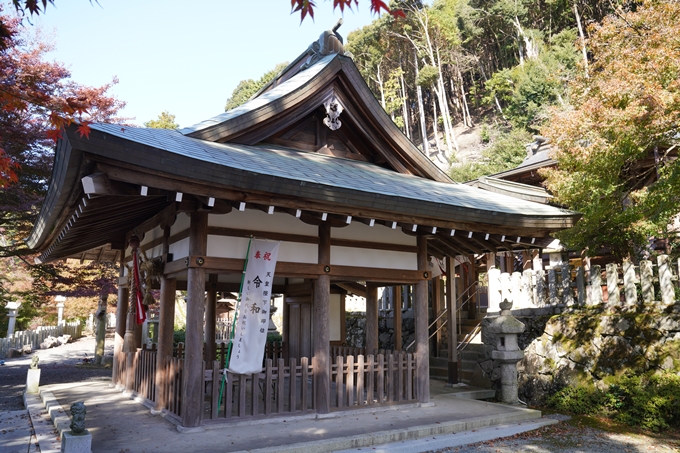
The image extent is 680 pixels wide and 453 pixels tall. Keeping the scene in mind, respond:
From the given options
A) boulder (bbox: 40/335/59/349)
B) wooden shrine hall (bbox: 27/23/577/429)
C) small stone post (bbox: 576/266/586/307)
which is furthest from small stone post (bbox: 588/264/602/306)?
boulder (bbox: 40/335/59/349)

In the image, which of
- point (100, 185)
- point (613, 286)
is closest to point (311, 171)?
point (100, 185)

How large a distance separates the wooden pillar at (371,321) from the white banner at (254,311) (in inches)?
120

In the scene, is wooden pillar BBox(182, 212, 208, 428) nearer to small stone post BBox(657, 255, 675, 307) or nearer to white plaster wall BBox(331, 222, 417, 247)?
white plaster wall BBox(331, 222, 417, 247)

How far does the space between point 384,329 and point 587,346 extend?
326 inches

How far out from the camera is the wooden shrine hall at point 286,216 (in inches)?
247

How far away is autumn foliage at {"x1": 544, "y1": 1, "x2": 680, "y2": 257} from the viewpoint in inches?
→ 331

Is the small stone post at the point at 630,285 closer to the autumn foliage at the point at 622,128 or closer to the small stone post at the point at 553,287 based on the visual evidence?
the autumn foliage at the point at 622,128

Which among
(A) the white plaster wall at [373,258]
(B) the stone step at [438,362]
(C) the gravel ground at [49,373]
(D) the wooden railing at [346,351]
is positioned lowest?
(C) the gravel ground at [49,373]

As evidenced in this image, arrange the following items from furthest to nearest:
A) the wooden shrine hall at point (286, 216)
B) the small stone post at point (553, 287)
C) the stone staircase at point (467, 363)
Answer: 1. the stone staircase at point (467, 363)
2. the small stone post at point (553, 287)
3. the wooden shrine hall at point (286, 216)

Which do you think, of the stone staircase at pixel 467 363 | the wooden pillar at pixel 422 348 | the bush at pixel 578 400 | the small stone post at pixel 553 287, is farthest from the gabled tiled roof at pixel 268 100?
the bush at pixel 578 400

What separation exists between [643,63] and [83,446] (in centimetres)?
1060

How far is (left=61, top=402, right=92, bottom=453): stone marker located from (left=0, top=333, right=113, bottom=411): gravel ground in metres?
5.55

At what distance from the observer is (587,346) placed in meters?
10.1

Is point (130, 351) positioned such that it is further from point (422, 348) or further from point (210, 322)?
point (422, 348)
